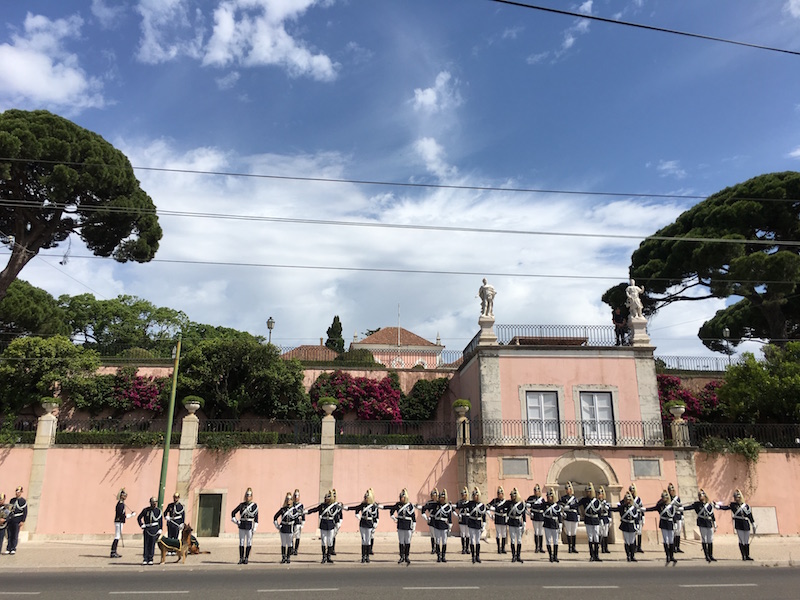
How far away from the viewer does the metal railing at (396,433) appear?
71.5 ft

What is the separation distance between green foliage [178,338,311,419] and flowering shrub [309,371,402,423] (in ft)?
5.89

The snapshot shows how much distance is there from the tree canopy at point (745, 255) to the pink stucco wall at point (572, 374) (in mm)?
7970

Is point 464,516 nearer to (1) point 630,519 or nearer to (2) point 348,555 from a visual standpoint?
(2) point 348,555

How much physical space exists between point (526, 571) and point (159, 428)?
54.1 ft

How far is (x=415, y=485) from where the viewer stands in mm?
21031

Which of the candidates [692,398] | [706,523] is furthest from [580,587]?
[692,398]

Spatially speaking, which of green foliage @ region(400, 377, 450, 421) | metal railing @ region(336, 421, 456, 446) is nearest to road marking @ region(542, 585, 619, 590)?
metal railing @ region(336, 421, 456, 446)

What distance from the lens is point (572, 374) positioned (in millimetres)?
22766

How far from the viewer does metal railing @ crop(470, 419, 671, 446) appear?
71.3 ft

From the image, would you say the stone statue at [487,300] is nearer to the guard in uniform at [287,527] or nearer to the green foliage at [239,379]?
the green foliage at [239,379]

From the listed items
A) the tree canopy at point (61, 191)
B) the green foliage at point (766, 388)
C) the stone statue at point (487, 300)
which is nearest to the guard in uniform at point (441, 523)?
the stone statue at point (487, 300)

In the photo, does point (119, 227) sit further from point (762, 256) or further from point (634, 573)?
point (762, 256)

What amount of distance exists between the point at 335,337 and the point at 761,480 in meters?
40.6

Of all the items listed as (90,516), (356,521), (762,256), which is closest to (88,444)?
(90,516)
